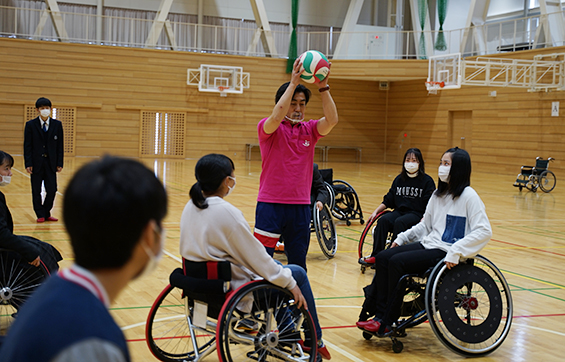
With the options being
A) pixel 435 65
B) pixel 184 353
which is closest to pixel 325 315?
pixel 184 353

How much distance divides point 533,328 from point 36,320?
3349 millimetres

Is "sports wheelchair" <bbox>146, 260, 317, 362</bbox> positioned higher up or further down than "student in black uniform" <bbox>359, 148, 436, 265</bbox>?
further down

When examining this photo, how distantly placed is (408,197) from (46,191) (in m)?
4.52

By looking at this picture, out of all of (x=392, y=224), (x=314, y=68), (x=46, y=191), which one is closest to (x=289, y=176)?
(x=314, y=68)

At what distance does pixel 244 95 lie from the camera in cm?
1991

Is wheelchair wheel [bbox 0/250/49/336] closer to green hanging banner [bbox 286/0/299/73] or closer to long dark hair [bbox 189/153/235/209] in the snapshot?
long dark hair [bbox 189/153/235/209]

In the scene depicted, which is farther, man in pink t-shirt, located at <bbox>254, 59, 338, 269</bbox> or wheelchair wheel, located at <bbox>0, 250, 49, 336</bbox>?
man in pink t-shirt, located at <bbox>254, 59, 338, 269</bbox>

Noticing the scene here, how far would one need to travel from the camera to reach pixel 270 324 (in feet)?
8.05

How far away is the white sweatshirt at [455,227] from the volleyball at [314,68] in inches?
38.9

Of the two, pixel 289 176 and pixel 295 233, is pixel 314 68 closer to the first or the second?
pixel 289 176

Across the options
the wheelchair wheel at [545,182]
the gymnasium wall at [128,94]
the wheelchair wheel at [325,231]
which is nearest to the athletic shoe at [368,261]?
the wheelchair wheel at [325,231]

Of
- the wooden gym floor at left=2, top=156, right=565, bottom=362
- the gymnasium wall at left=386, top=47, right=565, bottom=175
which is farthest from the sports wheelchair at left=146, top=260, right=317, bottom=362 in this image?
the gymnasium wall at left=386, top=47, right=565, bottom=175

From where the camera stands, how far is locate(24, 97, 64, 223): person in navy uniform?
711cm

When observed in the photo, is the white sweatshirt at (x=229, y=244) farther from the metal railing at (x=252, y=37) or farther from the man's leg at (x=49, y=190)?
the metal railing at (x=252, y=37)
